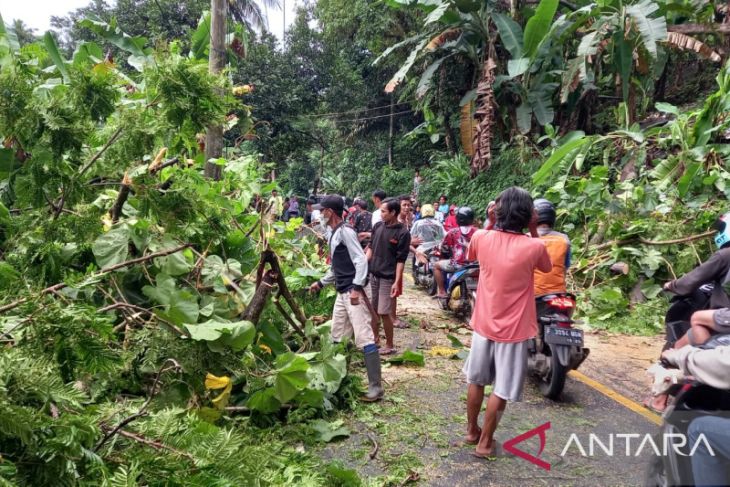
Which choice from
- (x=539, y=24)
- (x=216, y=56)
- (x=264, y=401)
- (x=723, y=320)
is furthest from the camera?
(x=539, y=24)

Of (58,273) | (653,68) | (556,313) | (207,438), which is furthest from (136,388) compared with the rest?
(653,68)

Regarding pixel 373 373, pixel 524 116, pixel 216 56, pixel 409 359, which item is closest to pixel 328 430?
pixel 373 373

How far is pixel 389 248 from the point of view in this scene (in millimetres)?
5602

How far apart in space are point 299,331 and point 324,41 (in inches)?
881

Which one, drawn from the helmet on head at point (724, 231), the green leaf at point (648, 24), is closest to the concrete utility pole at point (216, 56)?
the helmet on head at point (724, 231)

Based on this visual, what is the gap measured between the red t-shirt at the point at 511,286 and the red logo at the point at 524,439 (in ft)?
2.58

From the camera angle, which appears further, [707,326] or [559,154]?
[559,154]

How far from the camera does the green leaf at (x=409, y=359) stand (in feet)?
16.4

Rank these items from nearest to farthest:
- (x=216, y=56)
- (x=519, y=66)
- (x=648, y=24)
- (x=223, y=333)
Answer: (x=223, y=333) → (x=216, y=56) → (x=648, y=24) → (x=519, y=66)

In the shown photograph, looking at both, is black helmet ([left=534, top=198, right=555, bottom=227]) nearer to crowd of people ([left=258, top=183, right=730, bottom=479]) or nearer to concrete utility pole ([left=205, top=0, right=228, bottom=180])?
crowd of people ([left=258, top=183, right=730, bottom=479])

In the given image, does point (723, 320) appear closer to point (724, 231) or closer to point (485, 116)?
point (724, 231)

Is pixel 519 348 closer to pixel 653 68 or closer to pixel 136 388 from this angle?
pixel 136 388

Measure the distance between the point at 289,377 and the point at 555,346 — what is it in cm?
220

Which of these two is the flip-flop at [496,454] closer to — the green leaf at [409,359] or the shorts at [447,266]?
the green leaf at [409,359]
